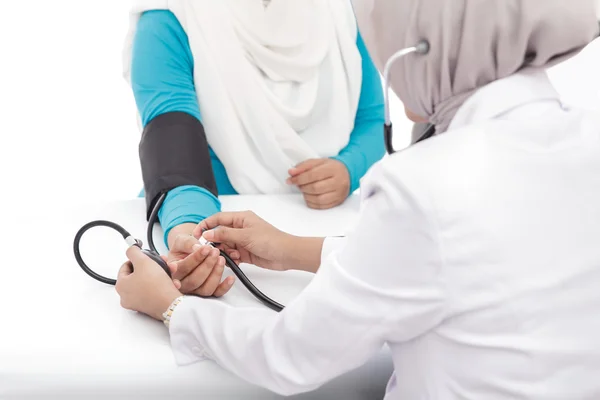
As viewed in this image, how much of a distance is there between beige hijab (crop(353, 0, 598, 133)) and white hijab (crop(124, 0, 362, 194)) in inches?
28.8

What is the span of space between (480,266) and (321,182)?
0.73m

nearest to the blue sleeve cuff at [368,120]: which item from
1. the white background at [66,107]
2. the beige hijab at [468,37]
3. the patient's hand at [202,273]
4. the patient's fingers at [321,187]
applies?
the patient's fingers at [321,187]

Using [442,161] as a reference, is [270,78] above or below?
below

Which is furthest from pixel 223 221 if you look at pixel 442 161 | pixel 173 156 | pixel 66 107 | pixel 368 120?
pixel 66 107

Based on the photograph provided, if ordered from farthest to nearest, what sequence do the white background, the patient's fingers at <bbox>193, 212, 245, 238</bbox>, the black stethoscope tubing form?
1. the white background
2. the patient's fingers at <bbox>193, 212, 245, 238</bbox>
3. the black stethoscope tubing

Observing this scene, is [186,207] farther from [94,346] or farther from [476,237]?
[476,237]

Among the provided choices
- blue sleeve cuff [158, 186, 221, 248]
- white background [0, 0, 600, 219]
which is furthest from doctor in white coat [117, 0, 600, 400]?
white background [0, 0, 600, 219]

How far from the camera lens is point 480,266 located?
705mm

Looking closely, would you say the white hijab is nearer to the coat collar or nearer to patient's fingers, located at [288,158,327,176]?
patient's fingers, located at [288,158,327,176]

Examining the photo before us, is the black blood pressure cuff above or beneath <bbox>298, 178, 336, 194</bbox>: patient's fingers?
above

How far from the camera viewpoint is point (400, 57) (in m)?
0.78

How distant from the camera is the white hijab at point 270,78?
1.50 m

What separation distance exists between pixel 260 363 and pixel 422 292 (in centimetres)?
23

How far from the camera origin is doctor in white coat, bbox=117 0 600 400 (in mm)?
706
